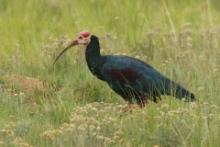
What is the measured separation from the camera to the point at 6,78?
9.66m

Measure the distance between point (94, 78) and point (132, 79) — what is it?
83 cm

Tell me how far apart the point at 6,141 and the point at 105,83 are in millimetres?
2424

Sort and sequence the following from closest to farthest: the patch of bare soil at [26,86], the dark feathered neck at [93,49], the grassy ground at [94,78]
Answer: the grassy ground at [94,78], the patch of bare soil at [26,86], the dark feathered neck at [93,49]

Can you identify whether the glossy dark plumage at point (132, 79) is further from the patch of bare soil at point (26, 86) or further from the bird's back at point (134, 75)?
the patch of bare soil at point (26, 86)

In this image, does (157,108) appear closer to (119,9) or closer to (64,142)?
(64,142)

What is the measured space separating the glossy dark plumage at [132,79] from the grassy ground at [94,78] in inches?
6.7

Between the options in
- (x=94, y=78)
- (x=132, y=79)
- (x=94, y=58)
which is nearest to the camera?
(x=132, y=79)

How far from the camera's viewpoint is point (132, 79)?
9.09 meters

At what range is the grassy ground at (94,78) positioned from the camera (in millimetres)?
7613

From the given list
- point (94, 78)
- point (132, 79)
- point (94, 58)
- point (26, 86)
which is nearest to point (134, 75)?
point (132, 79)

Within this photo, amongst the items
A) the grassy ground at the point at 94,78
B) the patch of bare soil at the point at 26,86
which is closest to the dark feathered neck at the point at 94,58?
the grassy ground at the point at 94,78

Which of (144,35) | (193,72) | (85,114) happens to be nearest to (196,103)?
(85,114)

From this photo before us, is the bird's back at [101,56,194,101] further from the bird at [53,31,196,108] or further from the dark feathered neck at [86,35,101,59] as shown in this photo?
the dark feathered neck at [86,35,101,59]

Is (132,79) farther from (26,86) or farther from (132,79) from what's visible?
(26,86)
